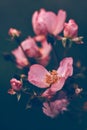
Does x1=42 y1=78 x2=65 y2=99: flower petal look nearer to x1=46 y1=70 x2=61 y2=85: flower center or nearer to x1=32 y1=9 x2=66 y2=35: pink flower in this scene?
x1=46 y1=70 x2=61 y2=85: flower center

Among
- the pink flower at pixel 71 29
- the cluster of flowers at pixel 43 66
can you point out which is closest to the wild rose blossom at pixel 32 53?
the cluster of flowers at pixel 43 66

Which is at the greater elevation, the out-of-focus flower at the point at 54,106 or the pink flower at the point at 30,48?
the pink flower at the point at 30,48

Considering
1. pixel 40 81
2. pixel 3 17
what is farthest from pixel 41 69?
pixel 3 17

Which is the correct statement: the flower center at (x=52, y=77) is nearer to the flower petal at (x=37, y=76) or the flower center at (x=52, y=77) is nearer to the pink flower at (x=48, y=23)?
the flower petal at (x=37, y=76)

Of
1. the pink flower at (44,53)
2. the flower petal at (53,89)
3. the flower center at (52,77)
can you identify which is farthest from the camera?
the pink flower at (44,53)

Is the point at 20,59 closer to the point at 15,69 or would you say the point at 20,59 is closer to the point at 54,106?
the point at 54,106

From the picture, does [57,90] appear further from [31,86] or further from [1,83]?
[1,83]
